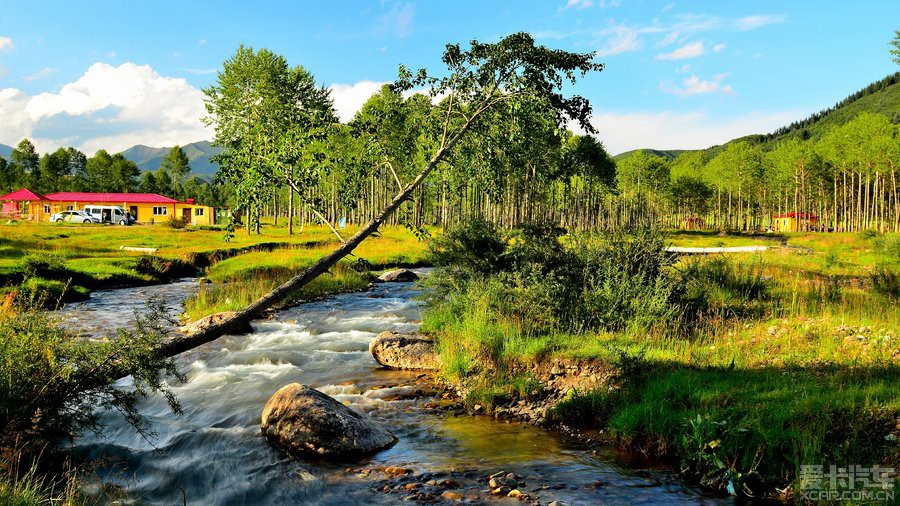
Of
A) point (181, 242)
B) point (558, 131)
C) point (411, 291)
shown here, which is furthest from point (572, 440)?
point (181, 242)

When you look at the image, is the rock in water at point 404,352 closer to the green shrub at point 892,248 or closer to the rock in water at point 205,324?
the rock in water at point 205,324

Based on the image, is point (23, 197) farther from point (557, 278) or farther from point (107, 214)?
point (557, 278)

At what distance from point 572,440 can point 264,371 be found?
26.0 feet

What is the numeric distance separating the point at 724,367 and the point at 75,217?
297ft

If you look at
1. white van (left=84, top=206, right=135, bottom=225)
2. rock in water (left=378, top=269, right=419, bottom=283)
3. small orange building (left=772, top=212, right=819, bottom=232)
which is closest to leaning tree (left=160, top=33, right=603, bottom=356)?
rock in water (left=378, top=269, right=419, bottom=283)

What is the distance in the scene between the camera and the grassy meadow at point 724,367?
7227mm

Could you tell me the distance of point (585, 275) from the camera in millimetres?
14297

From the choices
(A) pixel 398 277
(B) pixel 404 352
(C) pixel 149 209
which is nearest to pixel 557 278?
(B) pixel 404 352

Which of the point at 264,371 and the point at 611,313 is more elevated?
the point at 611,313

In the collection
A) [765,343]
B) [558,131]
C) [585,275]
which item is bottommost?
[765,343]

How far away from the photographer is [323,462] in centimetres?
852

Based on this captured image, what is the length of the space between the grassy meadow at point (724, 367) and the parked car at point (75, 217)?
7651 centimetres

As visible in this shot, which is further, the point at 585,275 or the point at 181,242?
the point at 181,242

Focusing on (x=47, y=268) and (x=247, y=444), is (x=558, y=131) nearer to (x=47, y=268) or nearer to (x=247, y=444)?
(x=247, y=444)
